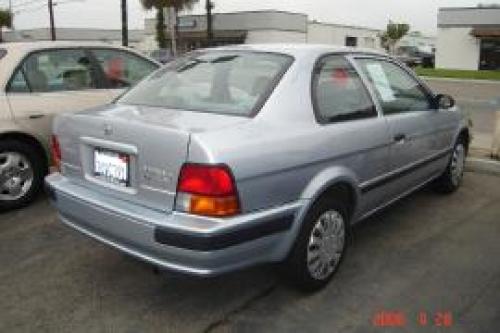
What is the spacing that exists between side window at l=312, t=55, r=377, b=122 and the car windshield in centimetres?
27

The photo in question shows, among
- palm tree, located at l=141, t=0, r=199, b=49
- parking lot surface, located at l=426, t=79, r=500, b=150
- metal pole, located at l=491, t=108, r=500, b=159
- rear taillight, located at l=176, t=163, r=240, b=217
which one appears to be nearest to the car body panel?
rear taillight, located at l=176, t=163, r=240, b=217

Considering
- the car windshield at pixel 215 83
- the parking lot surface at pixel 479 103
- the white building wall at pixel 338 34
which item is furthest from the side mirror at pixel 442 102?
the white building wall at pixel 338 34

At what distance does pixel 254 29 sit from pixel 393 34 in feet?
47.2

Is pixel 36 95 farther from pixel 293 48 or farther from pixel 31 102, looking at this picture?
pixel 293 48

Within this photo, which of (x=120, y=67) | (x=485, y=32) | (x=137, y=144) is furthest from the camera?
(x=485, y=32)

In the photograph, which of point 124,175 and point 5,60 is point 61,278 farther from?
point 5,60

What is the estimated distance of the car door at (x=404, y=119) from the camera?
4473mm

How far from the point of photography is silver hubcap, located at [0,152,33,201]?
550 cm

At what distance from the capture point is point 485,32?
4178cm

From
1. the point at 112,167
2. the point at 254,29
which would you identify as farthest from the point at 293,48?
the point at 254,29

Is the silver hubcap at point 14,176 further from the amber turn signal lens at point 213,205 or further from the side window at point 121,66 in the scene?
the amber turn signal lens at point 213,205

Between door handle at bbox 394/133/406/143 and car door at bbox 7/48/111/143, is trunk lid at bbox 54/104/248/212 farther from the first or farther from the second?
car door at bbox 7/48/111/143

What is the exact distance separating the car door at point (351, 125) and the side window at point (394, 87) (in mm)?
211

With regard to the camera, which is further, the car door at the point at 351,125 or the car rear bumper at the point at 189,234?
the car door at the point at 351,125
